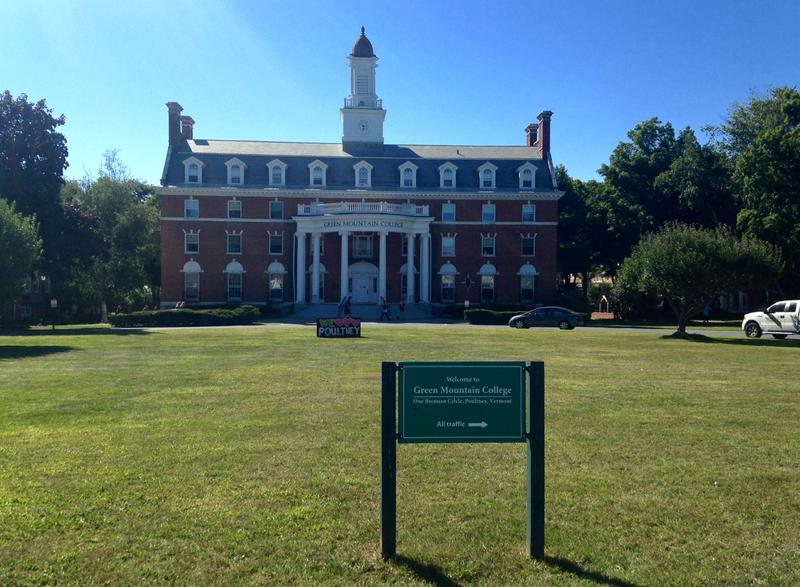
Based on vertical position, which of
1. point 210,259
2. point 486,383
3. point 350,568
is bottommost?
point 350,568

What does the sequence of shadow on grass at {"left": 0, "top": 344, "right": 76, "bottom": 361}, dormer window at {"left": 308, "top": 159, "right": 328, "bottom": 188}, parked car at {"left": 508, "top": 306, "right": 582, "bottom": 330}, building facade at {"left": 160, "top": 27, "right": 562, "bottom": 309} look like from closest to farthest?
shadow on grass at {"left": 0, "top": 344, "right": 76, "bottom": 361} < parked car at {"left": 508, "top": 306, "right": 582, "bottom": 330} < building facade at {"left": 160, "top": 27, "right": 562, "bottom": 309} < dormer window at {"left": 308, "top": 159, "right": 328, "bottom": 188}

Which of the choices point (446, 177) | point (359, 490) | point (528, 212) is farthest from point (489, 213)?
point (359, 490)

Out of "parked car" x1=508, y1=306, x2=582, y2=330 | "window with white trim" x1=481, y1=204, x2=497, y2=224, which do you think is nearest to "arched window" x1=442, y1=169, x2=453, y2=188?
"window with white trim" x1=481, y1=204, x2=497, y2=224

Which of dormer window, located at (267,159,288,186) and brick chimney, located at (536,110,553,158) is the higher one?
brick chimney, located at (536,110,553,158)

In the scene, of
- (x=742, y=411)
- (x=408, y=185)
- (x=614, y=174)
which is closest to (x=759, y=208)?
(x=614, y=174)

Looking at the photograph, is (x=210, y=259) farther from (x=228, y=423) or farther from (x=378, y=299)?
(x=228, y=423)

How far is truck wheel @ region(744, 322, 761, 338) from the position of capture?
32969mm

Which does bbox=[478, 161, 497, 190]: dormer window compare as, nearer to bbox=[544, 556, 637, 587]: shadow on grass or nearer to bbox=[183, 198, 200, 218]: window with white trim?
bbox=[183, 198, 200, 218]: window with white trim

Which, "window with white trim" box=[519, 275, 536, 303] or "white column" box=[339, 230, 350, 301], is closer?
"white column" box=[339, 230, 350, 301]

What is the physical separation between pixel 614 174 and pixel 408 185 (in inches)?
765

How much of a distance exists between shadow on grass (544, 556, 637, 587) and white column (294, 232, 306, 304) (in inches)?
1983

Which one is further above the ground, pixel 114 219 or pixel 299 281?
pixel 114 219

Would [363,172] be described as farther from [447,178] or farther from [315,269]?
[315,269]

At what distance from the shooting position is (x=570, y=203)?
69.3m
